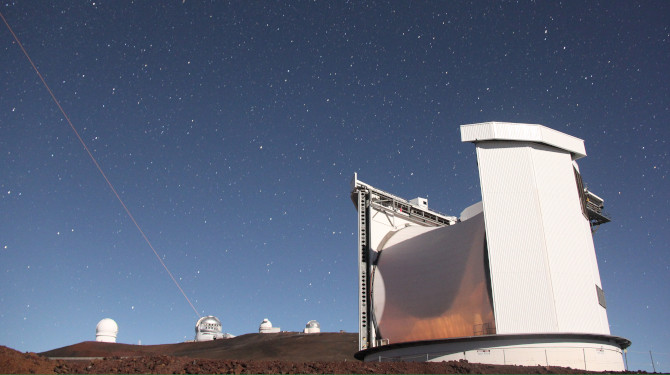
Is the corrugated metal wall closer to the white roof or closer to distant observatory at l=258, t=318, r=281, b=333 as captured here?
the white roof

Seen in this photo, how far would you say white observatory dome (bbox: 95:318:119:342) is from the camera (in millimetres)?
65188

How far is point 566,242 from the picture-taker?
2605 centimetres

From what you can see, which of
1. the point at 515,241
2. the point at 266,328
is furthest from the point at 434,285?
the point at 266,328

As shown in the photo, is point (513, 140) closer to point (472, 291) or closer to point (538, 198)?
point (538, 198)

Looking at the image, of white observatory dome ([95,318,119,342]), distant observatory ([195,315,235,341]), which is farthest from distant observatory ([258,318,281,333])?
white observatory dome ([95,318,119,342])

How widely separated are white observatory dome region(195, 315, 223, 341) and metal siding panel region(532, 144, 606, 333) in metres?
62.6

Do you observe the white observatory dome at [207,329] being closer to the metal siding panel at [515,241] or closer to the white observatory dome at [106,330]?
the white observatory dome at [106,330]

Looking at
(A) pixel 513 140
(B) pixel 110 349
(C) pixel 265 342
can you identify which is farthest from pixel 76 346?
(A) pixel 513 140

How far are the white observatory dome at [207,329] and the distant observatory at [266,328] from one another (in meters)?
6.41

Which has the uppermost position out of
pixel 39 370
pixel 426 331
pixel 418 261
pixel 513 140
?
pixel 513 140

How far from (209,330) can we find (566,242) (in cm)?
6450

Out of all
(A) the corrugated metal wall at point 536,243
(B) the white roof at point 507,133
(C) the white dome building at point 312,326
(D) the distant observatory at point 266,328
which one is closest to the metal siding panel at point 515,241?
(A) the corrugated metal wall at point 536,243

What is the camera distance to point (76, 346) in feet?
204

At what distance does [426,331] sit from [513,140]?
1212cm
